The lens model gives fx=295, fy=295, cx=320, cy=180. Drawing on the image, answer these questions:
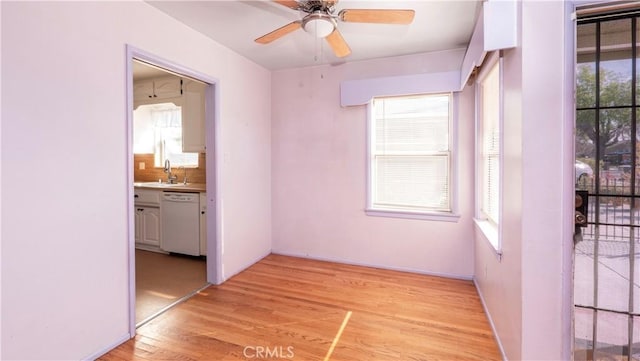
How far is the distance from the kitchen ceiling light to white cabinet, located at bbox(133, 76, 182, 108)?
275 cm

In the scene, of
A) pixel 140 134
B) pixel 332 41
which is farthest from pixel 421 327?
pixel 140 134

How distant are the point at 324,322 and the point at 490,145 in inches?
78.1

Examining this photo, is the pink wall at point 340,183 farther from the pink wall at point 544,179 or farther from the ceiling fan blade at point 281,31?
the pink wall at point 544,179

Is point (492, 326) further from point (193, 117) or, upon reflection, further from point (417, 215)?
point (193, 117)

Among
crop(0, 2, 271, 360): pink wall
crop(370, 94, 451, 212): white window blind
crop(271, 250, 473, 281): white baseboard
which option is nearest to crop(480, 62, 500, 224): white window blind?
crop(370, 94, 451, 212): white window blind

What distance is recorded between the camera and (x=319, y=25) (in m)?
1.89

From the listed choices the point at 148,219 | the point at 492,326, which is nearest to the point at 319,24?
the point at 492,326

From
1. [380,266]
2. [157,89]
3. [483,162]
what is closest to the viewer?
[483,162]

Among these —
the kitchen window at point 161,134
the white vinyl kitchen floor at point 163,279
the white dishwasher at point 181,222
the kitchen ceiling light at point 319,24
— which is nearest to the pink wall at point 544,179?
the kitchen ceiling light at point 319,24

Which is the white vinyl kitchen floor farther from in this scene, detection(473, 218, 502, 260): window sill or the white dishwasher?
detection(473, 218, 502, 260): window sill

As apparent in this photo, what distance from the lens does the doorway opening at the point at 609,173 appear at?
1.45 metres

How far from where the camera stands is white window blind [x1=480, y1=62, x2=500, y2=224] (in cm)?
228

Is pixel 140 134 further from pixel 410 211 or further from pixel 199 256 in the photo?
pixel 410 211

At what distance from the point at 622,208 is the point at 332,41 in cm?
201
